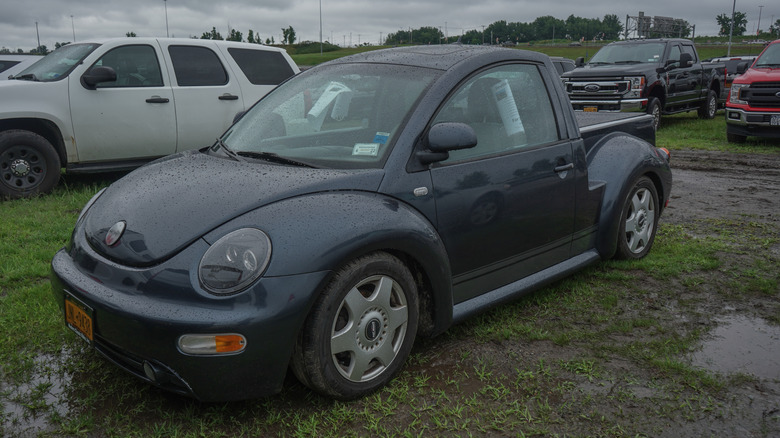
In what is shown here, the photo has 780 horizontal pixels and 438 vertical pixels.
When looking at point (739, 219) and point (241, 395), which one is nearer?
point (241, 395)

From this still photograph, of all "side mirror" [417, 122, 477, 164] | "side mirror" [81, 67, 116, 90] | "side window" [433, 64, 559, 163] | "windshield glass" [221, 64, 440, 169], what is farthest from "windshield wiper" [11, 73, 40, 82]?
"side mirror" [417, 122, 477, 164]

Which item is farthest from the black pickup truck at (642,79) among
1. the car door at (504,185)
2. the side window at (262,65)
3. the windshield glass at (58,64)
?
the car door at (504,185)

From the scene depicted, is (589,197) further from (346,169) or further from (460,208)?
(346,169)

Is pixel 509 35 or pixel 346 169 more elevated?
pixel 509 35

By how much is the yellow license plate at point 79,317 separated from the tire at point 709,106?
16.7 meters

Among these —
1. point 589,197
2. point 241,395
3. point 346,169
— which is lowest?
point 241,395

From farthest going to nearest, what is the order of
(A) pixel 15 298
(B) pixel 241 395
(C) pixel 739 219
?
(C) pixel 739 219 < (A) pixel 15 298 < (B) pixel 241 395

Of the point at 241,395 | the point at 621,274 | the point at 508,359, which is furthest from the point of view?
the point at 621,274

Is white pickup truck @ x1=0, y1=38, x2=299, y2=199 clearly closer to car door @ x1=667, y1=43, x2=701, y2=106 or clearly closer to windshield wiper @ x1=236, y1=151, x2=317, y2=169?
windshield wiper @ x1=236, y1=151, x2=317, y2=169

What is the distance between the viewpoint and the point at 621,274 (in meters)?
4.60

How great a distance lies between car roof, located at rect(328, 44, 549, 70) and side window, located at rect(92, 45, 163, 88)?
442cm

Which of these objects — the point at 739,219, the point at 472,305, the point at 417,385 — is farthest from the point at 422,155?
the point at 739,219

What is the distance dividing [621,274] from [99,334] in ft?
11.4

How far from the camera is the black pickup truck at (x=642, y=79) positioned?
44.1 feet
